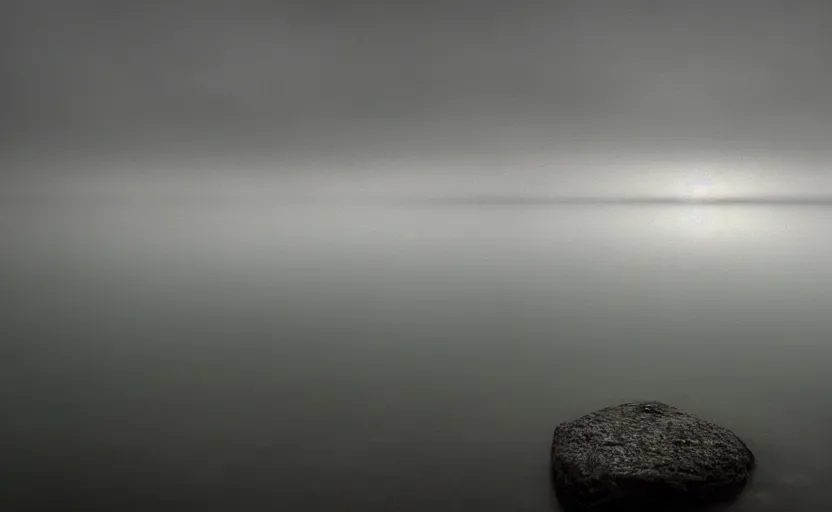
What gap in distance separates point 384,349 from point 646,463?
1.38 feet

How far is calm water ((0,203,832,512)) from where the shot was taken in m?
0.72

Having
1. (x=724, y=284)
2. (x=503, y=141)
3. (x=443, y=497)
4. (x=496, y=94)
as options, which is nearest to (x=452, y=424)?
A: (x=443, y=497)

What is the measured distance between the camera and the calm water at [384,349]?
2.35 ft

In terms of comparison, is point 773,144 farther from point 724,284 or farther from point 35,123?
point 35,123

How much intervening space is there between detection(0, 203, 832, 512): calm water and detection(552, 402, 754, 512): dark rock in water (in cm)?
2

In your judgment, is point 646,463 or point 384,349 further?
point 384,349

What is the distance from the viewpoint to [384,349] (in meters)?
1.03

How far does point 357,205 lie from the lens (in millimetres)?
1799

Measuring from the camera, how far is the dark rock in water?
667 mm

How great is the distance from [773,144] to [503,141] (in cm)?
69

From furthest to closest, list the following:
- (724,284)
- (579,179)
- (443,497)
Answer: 1. (579,179)
2. (724,284)
3. (443,497)

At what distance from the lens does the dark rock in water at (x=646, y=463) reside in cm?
67

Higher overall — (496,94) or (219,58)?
(219,58)

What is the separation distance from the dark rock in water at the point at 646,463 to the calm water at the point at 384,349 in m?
0.02
